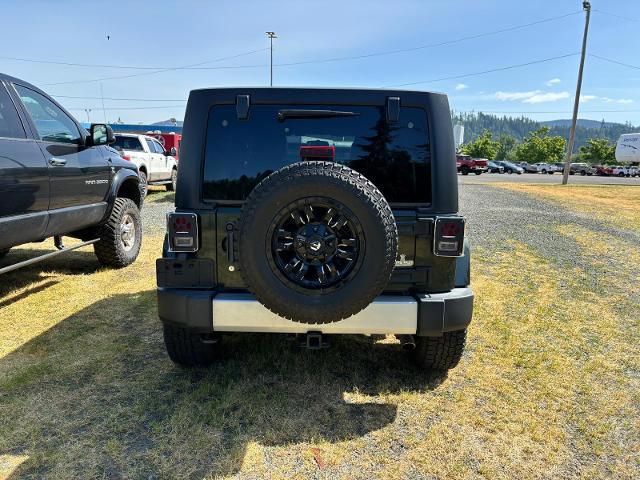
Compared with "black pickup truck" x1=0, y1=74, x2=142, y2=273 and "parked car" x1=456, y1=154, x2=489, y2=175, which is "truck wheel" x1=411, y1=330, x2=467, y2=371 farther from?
"parked car" x1=456, y1=154, x2=489, y2=175

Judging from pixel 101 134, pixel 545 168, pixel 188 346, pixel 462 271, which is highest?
pixel 101 134

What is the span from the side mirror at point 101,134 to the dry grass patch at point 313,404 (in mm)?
1829

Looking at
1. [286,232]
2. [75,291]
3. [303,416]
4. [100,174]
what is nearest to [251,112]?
[286,232]

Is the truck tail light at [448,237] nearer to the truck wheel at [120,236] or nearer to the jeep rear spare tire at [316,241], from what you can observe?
the jeep rear spare tire at [316,241]

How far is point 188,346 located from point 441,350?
1732mm

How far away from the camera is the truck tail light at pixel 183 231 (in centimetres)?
265

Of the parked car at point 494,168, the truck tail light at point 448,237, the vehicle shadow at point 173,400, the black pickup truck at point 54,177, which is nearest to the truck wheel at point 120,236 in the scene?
the black pickup truck at point 54,177

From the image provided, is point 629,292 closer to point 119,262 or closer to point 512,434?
point 512,434

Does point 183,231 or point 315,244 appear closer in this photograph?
point 315,244

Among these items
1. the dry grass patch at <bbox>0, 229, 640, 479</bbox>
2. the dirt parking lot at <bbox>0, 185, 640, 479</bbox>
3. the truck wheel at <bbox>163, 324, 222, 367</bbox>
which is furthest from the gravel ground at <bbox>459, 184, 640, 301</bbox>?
the truck wheel at <bbox>163, 324, 222, 367</bbox>

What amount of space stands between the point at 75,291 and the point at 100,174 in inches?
52.4

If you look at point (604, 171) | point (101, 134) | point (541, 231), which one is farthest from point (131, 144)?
point (604, 171)

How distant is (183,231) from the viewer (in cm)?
266

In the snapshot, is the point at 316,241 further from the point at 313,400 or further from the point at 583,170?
the point at 583,170
